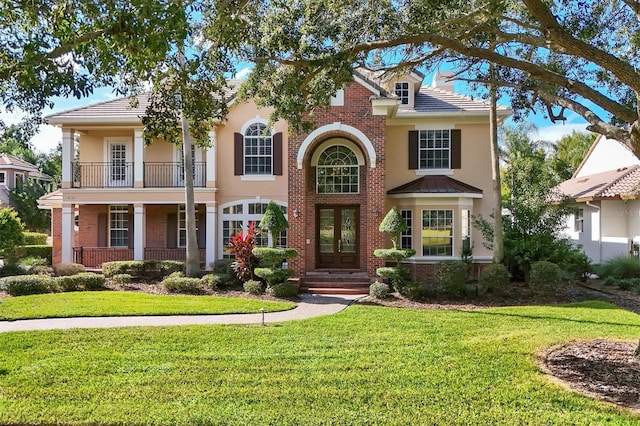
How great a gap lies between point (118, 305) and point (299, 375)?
778 cm

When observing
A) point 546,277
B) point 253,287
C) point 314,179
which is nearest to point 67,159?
point 314,179

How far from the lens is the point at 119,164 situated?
20703mm

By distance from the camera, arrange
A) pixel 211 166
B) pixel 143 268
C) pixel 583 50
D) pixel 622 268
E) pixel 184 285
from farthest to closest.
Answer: pixel 211 166 < pixel 622 268 < pixel 143 268 < pixel 184 285 < pixel 583 50

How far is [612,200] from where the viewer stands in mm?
21250

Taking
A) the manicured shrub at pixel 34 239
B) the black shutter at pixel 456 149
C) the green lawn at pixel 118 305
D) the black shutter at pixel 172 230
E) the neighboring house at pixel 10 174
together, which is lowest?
the green lawn at pixel 118 305

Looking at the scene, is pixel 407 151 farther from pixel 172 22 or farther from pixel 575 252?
pixel 172 22

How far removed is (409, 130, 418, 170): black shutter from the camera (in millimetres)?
18719

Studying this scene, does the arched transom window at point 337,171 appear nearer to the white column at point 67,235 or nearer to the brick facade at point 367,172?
the brick facade at point 367,172

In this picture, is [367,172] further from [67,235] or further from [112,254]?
[67,235]

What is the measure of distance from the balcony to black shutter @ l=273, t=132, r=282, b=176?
9.60ft

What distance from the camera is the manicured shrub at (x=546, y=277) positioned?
48.6 ft

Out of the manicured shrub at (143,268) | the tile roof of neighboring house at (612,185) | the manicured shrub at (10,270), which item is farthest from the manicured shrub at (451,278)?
the manicured shrub at (10,270)

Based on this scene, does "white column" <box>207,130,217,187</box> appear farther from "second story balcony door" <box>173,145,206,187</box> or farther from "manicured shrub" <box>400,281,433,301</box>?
"manicured shrub" <box>400,281,433,301</box>

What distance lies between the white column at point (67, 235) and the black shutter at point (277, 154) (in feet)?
28.2
